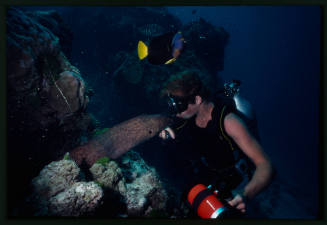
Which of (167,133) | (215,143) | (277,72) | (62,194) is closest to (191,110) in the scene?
(167,133)

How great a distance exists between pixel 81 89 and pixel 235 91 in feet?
9.54

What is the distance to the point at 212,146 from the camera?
3057 mm

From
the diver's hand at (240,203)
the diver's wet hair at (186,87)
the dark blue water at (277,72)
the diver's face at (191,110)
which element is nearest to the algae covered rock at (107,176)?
the diver's face at (191,110)

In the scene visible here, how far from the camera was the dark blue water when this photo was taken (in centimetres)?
5512

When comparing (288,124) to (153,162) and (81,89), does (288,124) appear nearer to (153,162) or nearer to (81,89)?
(153,162)

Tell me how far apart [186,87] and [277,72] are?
384 ft

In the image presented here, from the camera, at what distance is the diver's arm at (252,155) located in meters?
2.06

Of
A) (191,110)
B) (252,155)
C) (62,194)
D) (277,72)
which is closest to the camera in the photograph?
(252,155)

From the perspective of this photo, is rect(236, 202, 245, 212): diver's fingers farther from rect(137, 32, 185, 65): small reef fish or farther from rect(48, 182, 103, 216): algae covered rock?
rect(137, 32, 185, 65): small reef fish

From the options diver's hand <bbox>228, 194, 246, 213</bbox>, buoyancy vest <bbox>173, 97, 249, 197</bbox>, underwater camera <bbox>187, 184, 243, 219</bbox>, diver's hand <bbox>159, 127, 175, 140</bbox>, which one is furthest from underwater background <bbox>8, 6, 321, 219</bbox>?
diver's hand <bbox>159, 127, 175, 140</bbox>

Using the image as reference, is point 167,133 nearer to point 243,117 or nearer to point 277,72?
point 243,117

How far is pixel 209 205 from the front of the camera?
73.6 inches

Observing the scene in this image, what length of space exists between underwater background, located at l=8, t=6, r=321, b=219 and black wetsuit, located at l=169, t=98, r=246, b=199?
3.87 ft

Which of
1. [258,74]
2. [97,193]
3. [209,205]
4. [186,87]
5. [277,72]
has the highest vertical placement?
[186,87]
